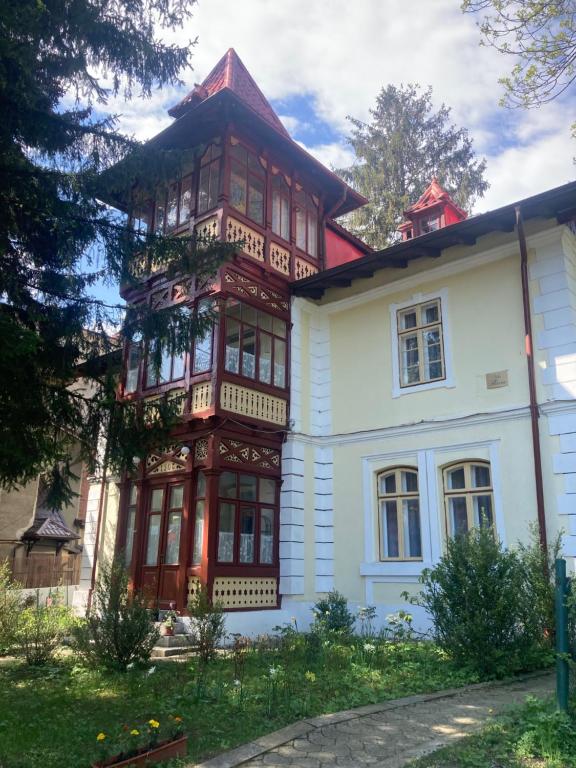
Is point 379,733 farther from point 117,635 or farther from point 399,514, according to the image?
point 399,514

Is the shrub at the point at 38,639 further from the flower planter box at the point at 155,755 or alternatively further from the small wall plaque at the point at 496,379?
the small wall plaque at the point at 496,379

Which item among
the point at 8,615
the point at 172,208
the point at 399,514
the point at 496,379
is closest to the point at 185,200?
the point at 172,208

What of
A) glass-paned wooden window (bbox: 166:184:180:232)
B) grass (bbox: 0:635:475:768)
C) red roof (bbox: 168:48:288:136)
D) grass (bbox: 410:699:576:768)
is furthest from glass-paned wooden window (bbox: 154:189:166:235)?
grass (bbox: 410:699:576:768)

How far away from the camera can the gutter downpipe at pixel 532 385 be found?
32.6ft

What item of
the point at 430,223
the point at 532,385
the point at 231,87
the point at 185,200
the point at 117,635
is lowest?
the point at 117,635

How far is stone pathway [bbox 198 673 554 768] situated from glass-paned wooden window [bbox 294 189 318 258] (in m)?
10.6

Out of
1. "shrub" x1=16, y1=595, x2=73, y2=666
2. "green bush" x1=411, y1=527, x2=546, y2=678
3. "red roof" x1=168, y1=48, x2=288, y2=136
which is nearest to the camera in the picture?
"green bush" x1=411, y1=527, x2=546, y2=678

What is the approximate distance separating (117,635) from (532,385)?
7402 mm

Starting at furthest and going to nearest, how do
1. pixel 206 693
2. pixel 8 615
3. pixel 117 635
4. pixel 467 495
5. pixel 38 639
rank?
pixel 467 495 < pixel 8 615 < pixel 38 639 < pixel 117 635 < pixel 206 693

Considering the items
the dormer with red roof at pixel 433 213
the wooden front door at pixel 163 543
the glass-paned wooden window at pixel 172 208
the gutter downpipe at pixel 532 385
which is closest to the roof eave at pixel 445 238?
the gutter downpipe at pixel 532 385

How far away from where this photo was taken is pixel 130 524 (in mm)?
13086

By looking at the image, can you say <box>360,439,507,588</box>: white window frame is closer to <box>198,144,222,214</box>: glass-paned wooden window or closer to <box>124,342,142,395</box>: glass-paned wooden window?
<box>124,342,142,395</box>: glass-paned wooden window

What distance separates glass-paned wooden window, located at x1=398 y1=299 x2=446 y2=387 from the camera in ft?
40.0

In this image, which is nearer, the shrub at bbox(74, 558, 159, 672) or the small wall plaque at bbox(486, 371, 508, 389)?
the shrub at bbox(74, 558, 159, 672)
